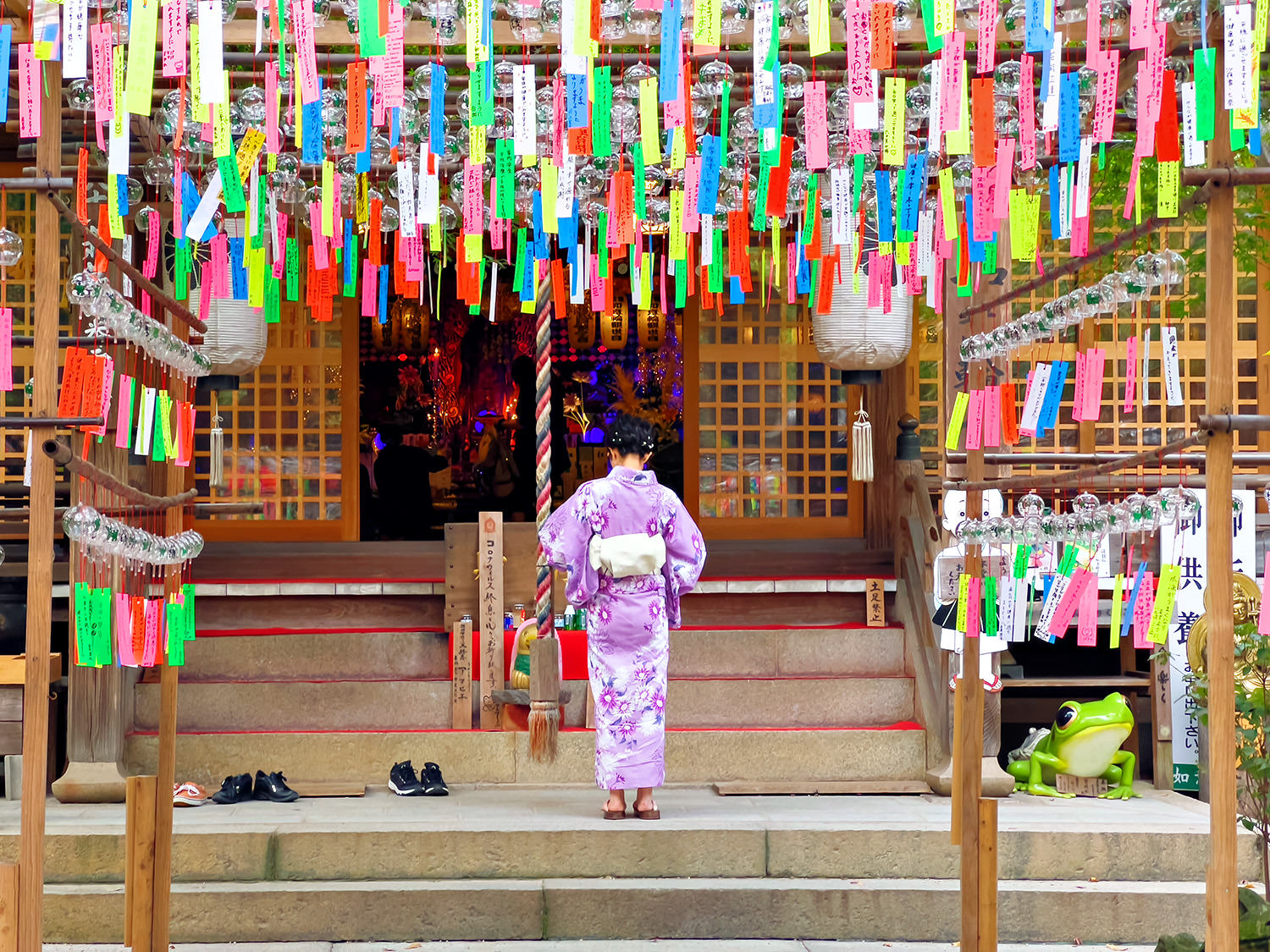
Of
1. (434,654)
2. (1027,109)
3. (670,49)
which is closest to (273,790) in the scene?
(434,654)

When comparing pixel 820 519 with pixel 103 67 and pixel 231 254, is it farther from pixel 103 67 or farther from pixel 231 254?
pixel 103 67

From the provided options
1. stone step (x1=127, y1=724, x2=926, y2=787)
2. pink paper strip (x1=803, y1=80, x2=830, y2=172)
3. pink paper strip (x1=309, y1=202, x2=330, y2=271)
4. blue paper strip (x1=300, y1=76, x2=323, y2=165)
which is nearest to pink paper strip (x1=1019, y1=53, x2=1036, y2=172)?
pink paper strip (x1=803, y1=80, x2=830, y2=172)

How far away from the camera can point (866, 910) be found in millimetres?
5699

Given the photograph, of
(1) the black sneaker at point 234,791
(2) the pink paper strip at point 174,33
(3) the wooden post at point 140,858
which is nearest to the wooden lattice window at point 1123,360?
(1) the black sneaker at point 234,791

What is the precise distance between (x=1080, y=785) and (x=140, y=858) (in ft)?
15.7

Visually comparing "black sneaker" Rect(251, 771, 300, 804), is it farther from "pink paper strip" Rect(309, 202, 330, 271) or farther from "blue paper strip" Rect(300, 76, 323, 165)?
"blue paper strip" Rect(300, 76, 323, 165)

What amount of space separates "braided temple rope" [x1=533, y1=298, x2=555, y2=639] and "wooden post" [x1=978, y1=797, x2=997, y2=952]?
259 centimetres

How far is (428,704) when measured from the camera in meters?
7.41

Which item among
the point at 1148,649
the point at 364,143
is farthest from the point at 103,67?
the point at 1148,649

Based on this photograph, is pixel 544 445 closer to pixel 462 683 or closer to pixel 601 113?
pixel 462 683

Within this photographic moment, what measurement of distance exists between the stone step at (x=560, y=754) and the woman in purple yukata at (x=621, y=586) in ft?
2.46

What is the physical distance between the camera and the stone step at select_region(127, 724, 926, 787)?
7.01 meters

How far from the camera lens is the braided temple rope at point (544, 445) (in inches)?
259

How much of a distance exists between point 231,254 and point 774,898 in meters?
3.53
